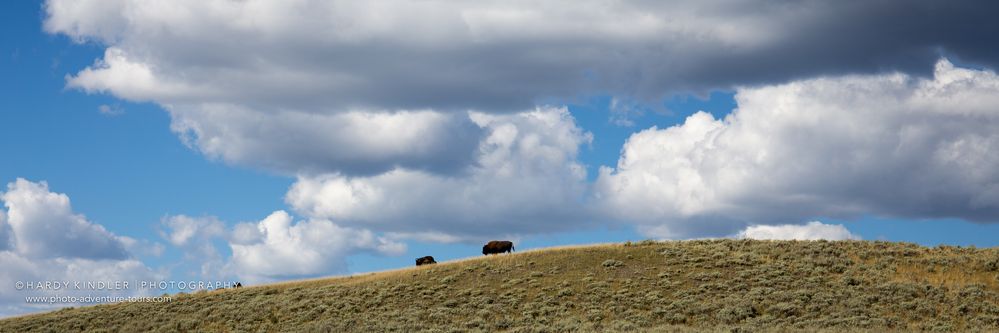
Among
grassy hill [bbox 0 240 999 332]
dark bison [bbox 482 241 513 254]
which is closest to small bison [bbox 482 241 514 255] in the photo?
dark bison [bbox 482 241 513 254]

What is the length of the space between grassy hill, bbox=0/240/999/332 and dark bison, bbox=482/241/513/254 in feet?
16.8

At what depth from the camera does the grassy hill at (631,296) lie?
39.0 m

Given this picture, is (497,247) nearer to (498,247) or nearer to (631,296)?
(498,247)

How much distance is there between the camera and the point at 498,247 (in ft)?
188

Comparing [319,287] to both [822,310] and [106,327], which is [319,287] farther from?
[822,310]

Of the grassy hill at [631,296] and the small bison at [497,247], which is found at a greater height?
the small bison at [497,247]

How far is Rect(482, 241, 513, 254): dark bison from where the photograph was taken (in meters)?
57.2

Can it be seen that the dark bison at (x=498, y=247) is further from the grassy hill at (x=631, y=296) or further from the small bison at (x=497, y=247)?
the grassy hill at (x=631, y=296)

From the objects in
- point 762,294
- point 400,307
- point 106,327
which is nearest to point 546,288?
point 400,307

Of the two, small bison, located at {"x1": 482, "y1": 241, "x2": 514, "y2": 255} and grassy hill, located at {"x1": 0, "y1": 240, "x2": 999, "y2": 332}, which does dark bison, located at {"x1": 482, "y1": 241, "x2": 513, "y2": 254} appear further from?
grassy hill, located at {"x1": 0, "y1": 240, "x2": 999, "y2": 332}

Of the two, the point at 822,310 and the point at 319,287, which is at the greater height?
the point at 319,287

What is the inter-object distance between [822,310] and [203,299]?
34.4 meters

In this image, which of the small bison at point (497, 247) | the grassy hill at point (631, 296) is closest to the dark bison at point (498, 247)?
the small bison at point (497, 247)

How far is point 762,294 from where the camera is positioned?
4206 cm
